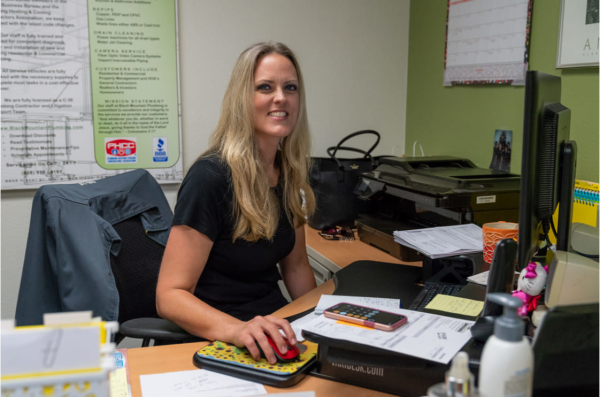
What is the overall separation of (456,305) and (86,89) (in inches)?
69.6

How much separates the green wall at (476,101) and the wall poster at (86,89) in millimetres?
1196

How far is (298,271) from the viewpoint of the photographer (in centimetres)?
170

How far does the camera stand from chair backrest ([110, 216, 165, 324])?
4.88 ft

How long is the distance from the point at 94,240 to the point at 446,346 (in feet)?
3.22

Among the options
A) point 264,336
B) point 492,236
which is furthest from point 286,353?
point 492,236

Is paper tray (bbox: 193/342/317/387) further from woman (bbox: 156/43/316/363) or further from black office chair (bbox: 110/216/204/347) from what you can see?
black office chair (bbox: 110/216/204/347)

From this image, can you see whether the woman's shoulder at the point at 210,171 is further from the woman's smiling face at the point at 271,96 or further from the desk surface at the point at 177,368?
the desk surface at the point at 177,368

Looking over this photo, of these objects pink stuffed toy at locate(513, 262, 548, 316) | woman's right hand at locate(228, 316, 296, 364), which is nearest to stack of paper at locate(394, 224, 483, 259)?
pink stuffed toy at locate(513, 262, 548, 316)

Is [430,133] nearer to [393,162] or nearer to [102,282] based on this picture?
[393,162]

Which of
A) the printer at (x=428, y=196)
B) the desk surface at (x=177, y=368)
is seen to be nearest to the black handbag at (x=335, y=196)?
the printer at (x=428, y=196)

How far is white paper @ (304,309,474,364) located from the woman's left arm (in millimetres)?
727

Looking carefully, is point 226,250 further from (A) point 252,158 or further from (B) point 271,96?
(B) point 271,96

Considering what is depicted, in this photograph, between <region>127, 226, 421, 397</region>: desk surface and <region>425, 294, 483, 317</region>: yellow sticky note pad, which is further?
<region>425, 294, 483, 317</region>: yellow sticky note pad

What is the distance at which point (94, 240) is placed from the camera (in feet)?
4.57
